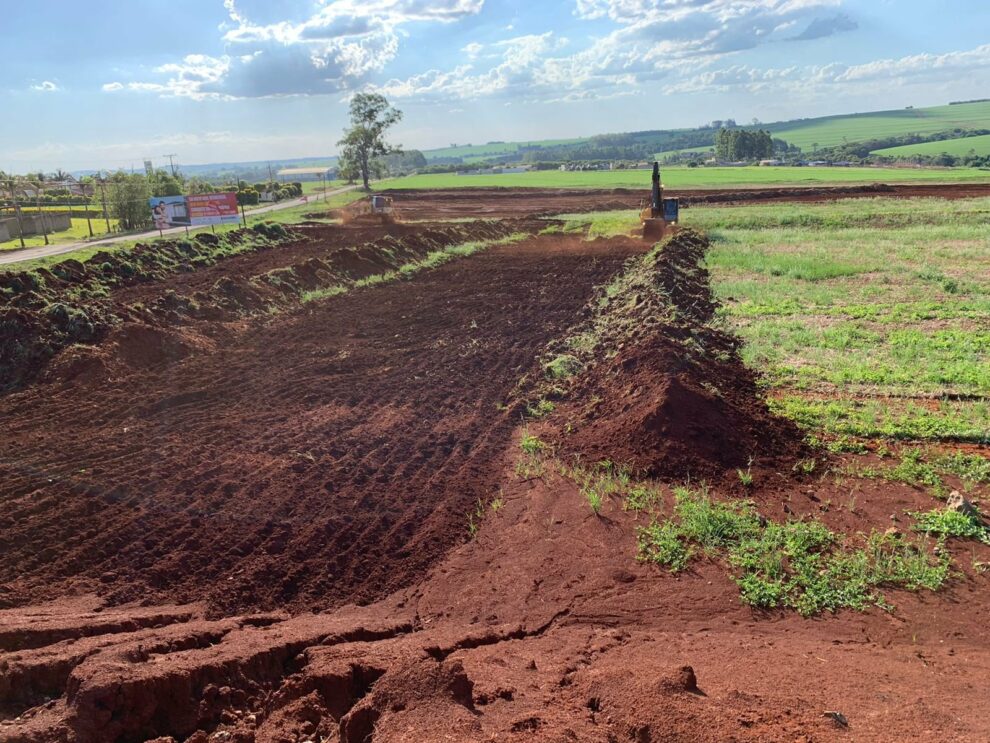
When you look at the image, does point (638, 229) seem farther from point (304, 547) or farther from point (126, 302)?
point (304, 547)

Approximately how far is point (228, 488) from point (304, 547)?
180 centimetres

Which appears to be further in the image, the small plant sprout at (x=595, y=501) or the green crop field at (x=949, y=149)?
the green crop field at (x=949, y=149)

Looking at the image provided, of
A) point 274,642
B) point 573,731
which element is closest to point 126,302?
point 274,642

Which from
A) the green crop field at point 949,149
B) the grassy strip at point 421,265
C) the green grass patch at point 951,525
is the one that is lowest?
the green grass patch at point 951,525

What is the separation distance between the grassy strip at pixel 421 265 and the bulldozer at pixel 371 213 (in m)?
11.4

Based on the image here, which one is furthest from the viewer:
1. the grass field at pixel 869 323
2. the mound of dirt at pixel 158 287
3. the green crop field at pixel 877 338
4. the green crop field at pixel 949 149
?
the green crop field at pixel 949 149

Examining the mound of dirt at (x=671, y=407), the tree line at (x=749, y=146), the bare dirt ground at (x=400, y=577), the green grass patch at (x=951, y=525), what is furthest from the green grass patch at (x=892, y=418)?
the tree line at (x=749, y=146)

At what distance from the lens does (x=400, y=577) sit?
21.6 ft

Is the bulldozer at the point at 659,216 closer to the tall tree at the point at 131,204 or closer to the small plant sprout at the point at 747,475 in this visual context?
the small plant sprout at the point at 747,475

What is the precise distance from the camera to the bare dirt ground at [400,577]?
4.14 m

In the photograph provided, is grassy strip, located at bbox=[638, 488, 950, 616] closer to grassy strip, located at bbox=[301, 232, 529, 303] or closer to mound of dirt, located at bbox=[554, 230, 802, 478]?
mound of dirt, located at bbox=[554, 230, 802, 478]

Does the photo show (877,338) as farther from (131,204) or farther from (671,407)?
(131,204)

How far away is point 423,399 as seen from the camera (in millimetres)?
11414

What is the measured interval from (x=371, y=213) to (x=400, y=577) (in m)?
44.4
